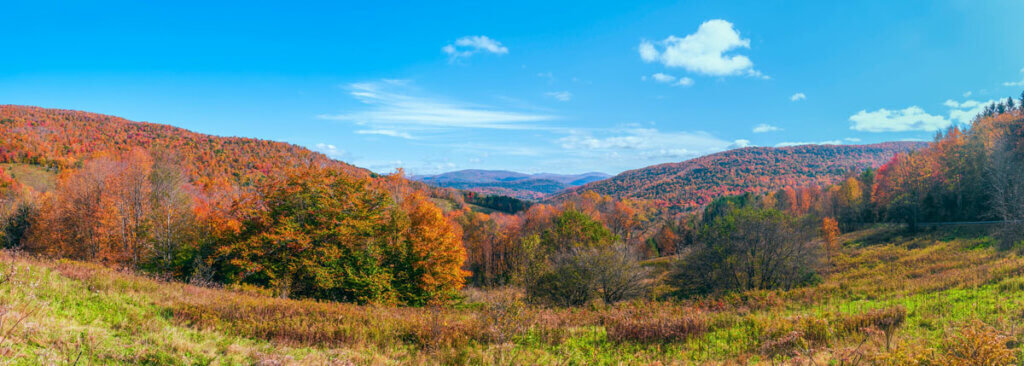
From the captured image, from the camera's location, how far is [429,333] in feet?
30.9

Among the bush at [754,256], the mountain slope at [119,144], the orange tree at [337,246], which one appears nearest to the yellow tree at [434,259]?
the orange tree at [337,246]

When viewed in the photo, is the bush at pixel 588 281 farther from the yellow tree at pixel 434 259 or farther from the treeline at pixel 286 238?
the treeline at pixel 286 238

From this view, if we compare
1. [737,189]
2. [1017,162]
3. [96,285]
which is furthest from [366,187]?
[737,189]

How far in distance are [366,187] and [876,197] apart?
8150 centimetres

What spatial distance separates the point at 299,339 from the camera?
865 centimetres

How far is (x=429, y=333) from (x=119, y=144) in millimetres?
207728

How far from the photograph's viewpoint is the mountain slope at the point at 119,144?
10844 centimetres

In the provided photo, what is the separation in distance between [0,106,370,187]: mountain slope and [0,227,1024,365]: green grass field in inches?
3024

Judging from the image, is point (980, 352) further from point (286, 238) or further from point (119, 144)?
point (119, 144)

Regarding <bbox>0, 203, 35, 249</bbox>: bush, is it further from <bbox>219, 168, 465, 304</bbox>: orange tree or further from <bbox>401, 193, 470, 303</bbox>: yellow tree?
<bbox>401, 193, 470, 303</bbox>: yellow tree

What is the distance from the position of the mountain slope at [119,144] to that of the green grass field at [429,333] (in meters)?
76.8

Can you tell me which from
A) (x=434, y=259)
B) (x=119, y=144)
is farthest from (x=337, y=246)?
(x=119, y=144)

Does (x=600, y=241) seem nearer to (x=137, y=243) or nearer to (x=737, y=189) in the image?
(x=137, y=243)

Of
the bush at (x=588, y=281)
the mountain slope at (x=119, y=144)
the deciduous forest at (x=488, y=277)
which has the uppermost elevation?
the mountain slope at (x=119, y=144)
